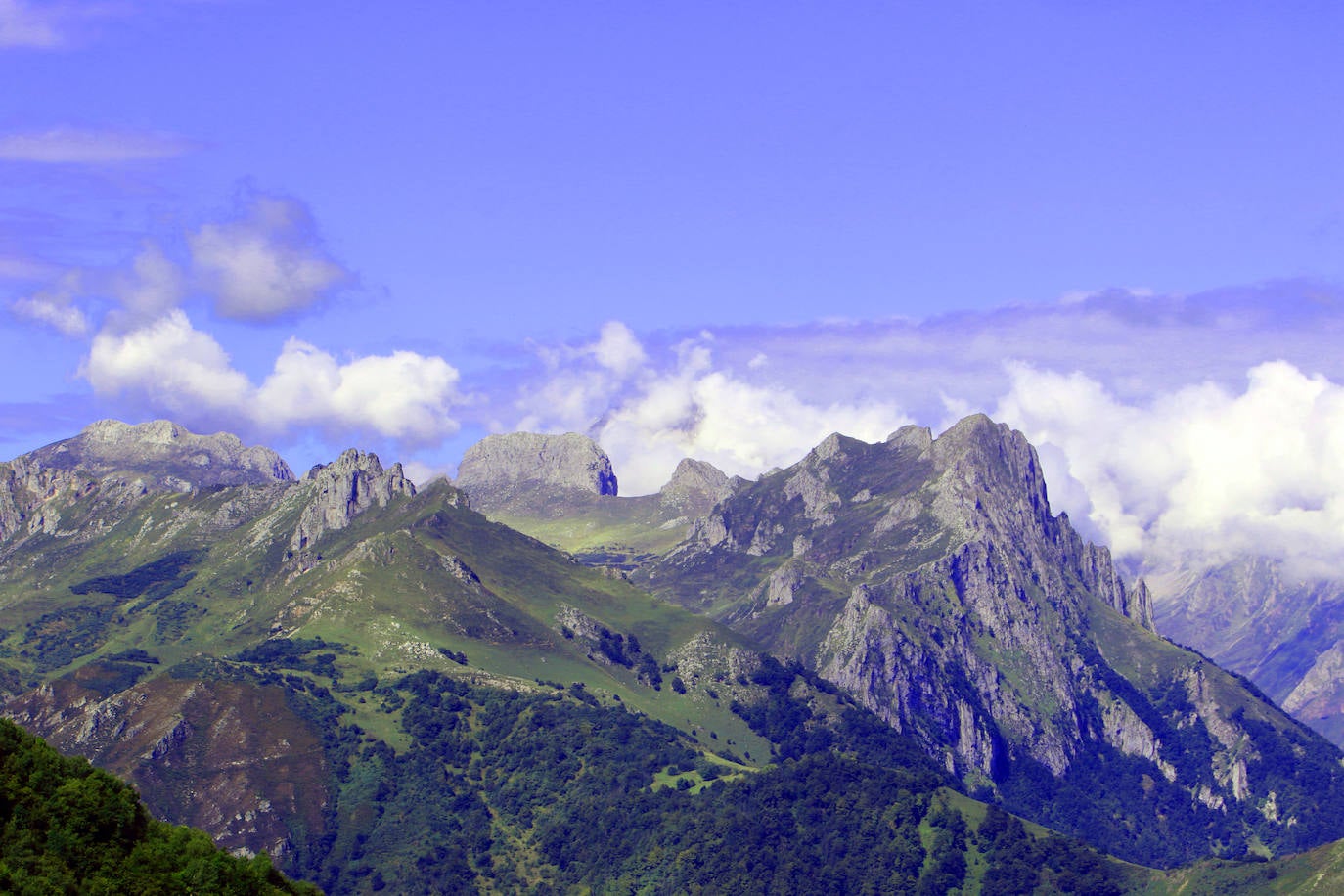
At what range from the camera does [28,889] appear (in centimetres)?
18425

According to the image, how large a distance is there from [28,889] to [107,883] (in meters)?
16.3

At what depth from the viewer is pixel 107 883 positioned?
19975 centimetres

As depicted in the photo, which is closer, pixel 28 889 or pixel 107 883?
pixel 28 889
